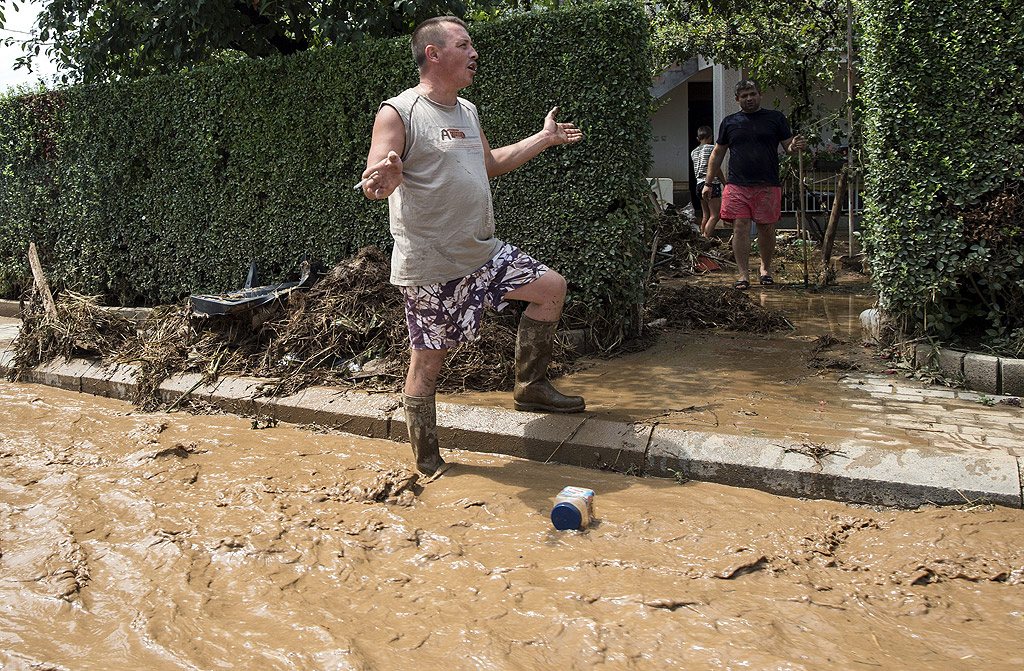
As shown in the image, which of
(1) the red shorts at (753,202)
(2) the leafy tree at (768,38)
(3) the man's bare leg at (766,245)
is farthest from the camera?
(2) the leafy tree at (768,38)

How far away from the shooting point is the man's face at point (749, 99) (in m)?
7.70

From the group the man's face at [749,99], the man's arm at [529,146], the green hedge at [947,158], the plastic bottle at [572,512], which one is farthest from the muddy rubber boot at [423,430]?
the man's face at [749,99]

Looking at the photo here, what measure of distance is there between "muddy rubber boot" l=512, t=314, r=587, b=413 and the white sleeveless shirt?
0.55m

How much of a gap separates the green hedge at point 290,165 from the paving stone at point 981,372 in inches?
83.1

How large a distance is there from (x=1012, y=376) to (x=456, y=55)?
335 cm

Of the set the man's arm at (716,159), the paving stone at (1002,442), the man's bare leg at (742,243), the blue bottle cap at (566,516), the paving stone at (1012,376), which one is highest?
the man's arm at (716,159)

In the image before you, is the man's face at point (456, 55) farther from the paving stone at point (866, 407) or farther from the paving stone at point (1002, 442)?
the paving stone at point (1002, 442)

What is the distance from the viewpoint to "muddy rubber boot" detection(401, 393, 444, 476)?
389 cm

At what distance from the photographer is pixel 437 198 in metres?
3.69

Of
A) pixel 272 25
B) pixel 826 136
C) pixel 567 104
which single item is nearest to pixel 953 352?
pixel 567 104

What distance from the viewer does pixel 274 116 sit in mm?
6867

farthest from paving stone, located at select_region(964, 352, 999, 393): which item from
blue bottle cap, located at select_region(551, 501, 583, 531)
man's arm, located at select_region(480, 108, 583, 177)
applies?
blue bottle cap, located at select_region(551, 501, 583, 531)

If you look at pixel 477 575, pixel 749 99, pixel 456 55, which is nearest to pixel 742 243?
pixel 749 99

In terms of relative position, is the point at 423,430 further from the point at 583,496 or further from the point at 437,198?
the point at 437,198
